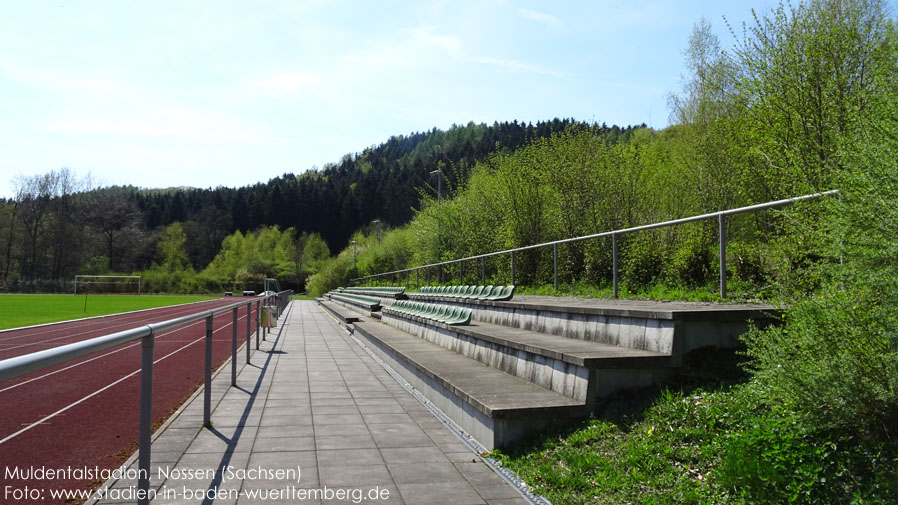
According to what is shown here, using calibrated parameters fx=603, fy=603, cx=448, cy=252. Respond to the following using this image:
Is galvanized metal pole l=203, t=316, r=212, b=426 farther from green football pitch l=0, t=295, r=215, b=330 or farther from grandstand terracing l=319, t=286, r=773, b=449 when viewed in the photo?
green football pitch l=0, t=295, r=215, b=330

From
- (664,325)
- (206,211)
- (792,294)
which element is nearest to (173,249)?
(206,211)

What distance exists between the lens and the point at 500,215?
21469 millimetres

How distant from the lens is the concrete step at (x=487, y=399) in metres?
4.59

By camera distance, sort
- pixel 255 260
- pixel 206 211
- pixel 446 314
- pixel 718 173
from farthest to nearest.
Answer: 1. pixel 206 211
2. pixel 255 260
3. pixel 718 173
4. pixel 446 314

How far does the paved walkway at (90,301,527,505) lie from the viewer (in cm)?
391

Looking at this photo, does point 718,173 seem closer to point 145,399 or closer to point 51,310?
point 145,399

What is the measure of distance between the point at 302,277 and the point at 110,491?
104 meters

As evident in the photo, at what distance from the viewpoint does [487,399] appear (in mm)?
4988

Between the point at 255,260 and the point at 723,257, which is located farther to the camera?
the point at 255,260

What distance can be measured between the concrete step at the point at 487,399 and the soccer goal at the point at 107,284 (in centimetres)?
6830

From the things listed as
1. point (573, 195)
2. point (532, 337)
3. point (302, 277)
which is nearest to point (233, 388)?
point (532, 337)

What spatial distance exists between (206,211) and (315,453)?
428 feet

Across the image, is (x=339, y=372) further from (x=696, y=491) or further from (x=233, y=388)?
(x=696, y=491)

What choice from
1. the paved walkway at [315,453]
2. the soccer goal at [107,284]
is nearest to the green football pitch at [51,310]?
the paved walkway at [315,453]
